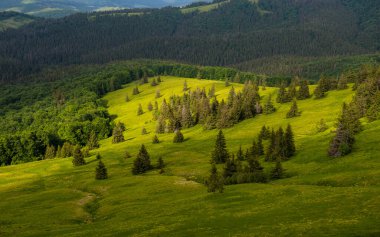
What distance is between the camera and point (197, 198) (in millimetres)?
75938

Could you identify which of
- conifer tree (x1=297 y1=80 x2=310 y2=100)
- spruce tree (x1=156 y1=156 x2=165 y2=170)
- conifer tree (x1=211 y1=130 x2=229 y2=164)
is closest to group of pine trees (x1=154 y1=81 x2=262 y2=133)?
conifer tree (x1=297 y1=80 x2=310 y2=100)

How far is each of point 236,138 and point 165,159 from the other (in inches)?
1131

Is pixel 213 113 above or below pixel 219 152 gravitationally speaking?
below

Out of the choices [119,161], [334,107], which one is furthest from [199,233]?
[334,107]

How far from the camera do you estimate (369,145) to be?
93.9 m

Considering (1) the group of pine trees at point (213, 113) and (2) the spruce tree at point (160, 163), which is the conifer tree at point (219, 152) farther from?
(1) the group of pine trees at point (213, 113)

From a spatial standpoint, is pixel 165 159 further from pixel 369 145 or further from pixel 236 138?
pixel 369 145

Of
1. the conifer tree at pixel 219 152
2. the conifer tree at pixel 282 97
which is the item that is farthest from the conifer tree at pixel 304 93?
the conifer tree at pixel 219 152

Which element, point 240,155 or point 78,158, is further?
point 78,158

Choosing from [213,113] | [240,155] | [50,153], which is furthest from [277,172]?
[50,153]

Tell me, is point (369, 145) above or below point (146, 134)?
above

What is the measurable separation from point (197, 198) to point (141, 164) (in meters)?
44.6

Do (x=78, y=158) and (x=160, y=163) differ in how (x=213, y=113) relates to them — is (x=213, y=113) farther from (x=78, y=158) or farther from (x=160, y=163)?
(x=160, y=163)

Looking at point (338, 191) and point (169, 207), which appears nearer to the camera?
point (338, 191)
